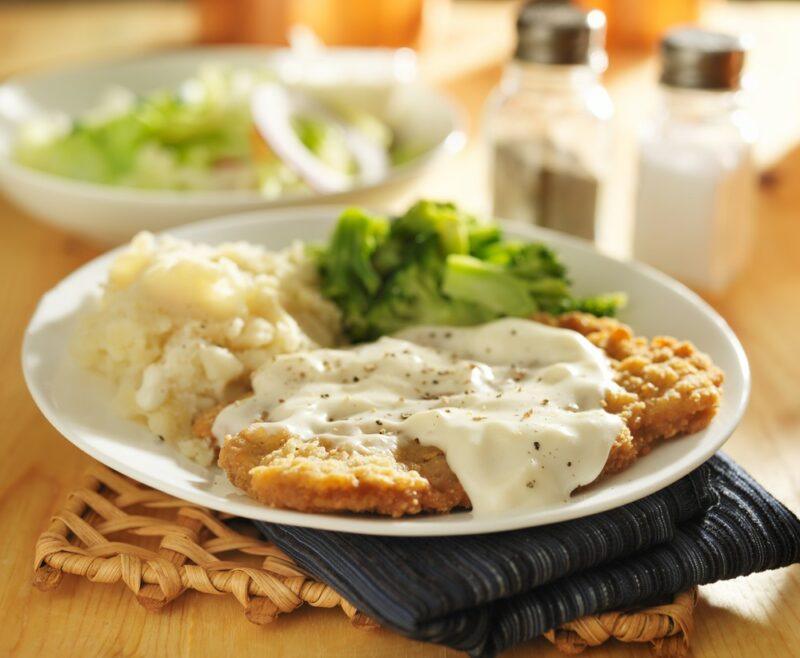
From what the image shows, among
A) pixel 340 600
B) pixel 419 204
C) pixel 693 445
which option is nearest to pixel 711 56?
pixel 419 204

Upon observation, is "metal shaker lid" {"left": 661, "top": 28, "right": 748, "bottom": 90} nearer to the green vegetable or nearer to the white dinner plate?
the white dinner plate

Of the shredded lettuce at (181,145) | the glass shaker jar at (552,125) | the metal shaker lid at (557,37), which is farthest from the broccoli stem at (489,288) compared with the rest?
the shredded lettuce at (181,145)

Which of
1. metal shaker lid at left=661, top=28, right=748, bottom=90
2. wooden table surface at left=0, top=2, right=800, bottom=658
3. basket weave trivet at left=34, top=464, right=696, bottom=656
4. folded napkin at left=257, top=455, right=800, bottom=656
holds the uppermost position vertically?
metal shaker lid at left=661, top=28, right=748, bottom=90

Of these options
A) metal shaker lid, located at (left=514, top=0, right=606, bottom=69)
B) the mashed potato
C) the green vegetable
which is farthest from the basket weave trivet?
metal shaker lid, located at (left=514, top=0, right=606, bottom=69)

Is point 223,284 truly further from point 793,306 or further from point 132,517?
point 793,306

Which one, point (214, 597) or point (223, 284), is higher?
point (223, 284)

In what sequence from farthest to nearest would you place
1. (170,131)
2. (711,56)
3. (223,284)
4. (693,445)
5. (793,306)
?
(170,131) < (793,306) < (711,56) < (223,284) < (693,445)
